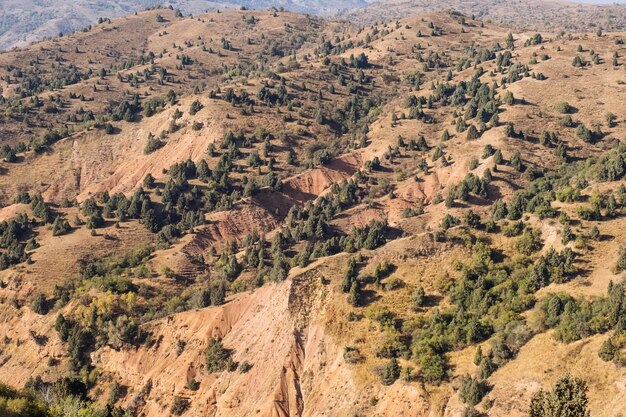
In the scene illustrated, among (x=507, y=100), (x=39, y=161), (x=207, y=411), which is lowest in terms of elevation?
(x=207, y=411)

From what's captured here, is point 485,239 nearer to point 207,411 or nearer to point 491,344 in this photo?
point 491,344

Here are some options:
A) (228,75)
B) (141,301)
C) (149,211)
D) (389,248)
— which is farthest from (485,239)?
(228,75)

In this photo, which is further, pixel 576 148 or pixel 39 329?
pixel 576 148

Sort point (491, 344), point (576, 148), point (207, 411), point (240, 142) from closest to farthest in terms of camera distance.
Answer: point (491, 344)
point (207, 411)
point (576, 148)
point (240, 142)

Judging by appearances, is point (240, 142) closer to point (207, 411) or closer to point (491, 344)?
point (207, 411)

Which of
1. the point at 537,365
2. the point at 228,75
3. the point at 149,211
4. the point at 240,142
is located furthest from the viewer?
the point at 228,75

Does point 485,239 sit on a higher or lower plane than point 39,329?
higher
